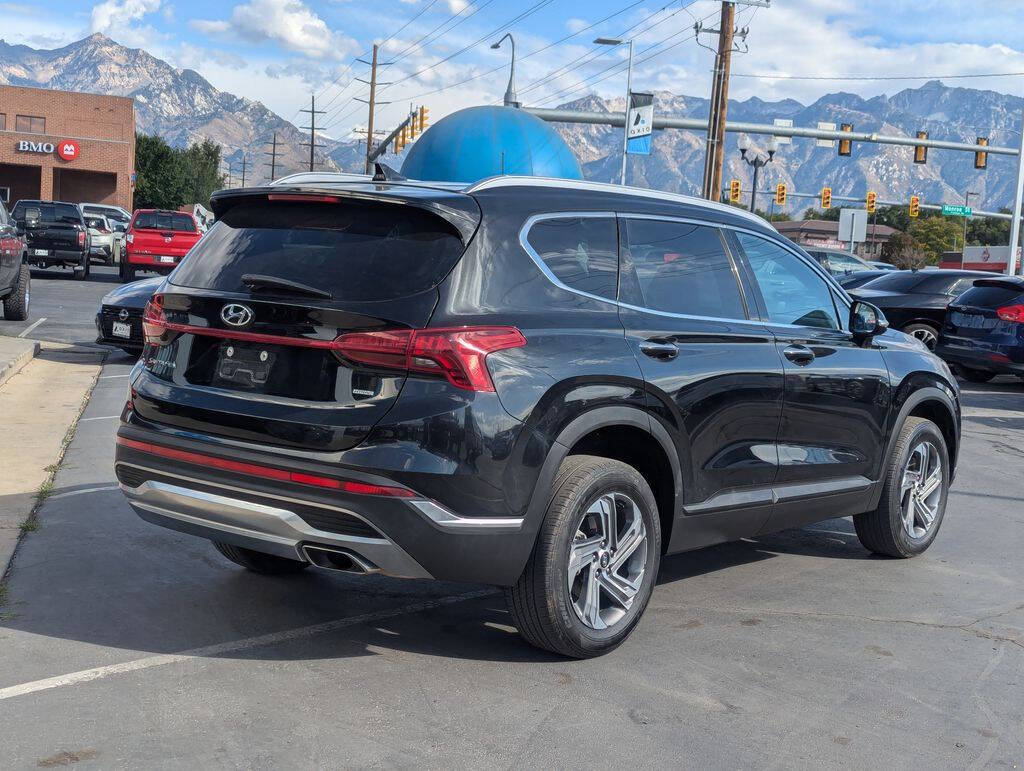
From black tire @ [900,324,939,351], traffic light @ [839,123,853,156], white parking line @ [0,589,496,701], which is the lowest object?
white parking line @ [0,589,496,701]

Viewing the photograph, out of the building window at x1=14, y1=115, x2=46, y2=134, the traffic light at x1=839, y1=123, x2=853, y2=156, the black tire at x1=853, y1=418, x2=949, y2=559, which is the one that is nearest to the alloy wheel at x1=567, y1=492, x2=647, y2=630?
the black tire at x1=853, y1=418, x2=949, y2=559

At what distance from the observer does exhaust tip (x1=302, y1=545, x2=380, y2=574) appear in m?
4.16

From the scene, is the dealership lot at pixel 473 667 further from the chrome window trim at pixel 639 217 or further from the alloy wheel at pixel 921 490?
the chrome window trim at pixel 639 217

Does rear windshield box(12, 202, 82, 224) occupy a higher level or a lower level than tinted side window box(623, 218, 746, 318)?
higher

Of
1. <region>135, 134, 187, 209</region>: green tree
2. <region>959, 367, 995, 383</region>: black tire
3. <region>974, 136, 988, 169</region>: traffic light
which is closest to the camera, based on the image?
<region>959, 367, 995, 383</region>: black tire

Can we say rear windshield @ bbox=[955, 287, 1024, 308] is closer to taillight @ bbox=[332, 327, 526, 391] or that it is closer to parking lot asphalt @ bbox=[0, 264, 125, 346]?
parking lot asphalt @ bbox=[0, 264, 125, 346]

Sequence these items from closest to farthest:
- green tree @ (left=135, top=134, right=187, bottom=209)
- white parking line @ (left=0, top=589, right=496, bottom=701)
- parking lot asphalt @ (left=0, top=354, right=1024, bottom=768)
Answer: parking lot asphalt @ (left=0, top=354, right=1024, bottom=768), white parking line @ (left=0, top=589, right=496, bottom=701), green tree @ (left=135, top=134, right=187, bottom=209)

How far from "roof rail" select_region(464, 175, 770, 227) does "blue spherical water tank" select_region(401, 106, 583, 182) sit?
9331 mm

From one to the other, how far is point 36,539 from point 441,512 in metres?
3.02

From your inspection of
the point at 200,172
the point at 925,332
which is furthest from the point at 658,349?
the point at 200,172

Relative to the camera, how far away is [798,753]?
3.89 metres

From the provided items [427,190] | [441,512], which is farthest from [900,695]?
[427,190]

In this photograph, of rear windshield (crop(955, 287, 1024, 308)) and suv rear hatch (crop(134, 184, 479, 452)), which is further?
rear windshield (crop(955, 287, 1024, 308))

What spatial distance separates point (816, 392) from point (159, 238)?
24.4m
